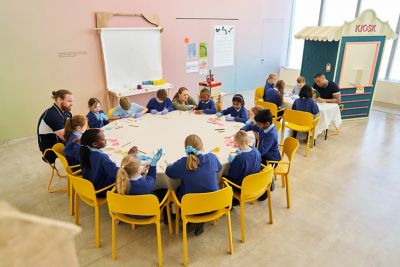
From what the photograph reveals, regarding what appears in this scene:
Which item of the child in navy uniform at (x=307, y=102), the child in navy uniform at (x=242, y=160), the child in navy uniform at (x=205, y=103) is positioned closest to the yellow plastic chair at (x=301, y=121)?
the child in navy uniform at (x=307, y=102)

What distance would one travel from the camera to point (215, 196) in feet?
7.59

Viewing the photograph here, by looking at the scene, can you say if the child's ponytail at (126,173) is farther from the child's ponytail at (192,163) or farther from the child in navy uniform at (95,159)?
the child's ponytail at (192,163)

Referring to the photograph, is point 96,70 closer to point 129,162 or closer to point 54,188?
point 54,188

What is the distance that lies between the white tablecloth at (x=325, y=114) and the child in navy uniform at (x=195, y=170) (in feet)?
10.1

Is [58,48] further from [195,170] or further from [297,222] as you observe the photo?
[297,222]

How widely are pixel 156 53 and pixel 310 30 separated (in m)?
3.35

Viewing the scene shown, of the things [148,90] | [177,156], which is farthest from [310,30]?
[177,156]

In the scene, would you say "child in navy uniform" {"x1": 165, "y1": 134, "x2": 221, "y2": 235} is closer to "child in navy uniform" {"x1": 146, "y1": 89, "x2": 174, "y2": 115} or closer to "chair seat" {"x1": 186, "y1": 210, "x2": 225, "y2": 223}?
"chair seat" {"x1": 186, "y1": 210, "x2": 225, "y2": 223}

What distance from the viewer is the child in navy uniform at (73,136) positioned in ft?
9.66

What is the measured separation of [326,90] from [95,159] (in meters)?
4.56

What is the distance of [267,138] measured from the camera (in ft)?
10.4

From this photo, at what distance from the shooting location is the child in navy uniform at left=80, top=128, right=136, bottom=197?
2588 millimetres

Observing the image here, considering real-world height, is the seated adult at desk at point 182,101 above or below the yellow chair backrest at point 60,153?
above

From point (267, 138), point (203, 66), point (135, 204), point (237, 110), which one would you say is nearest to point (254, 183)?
point (267, 138)
